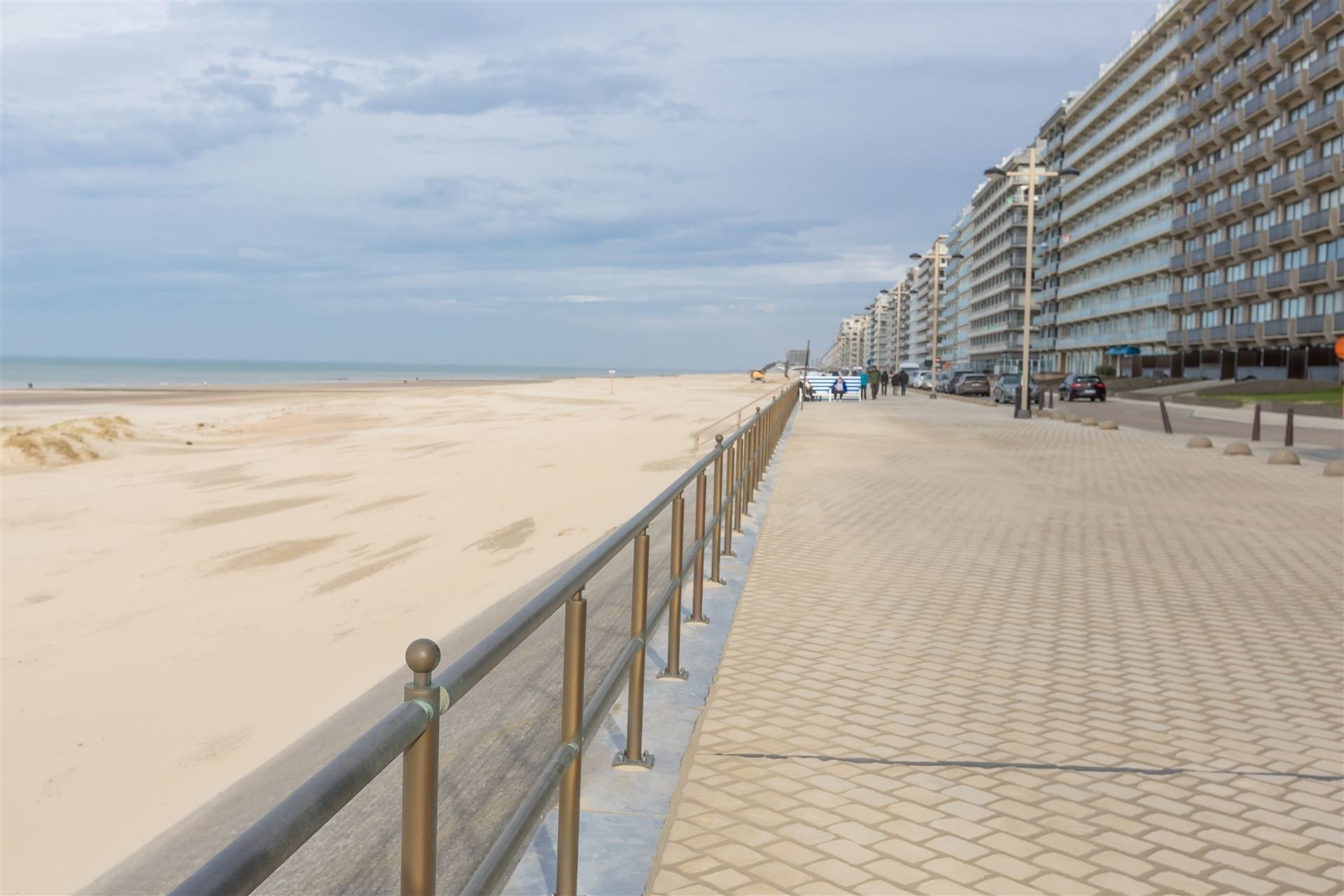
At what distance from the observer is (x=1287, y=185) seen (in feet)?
207

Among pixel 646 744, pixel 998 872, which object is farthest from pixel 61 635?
pixel 998 872

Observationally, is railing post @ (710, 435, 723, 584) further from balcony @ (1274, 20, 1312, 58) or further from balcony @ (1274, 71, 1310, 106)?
balcony @ (1274, 20, 1312, 58)

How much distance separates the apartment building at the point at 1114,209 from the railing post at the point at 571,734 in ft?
285

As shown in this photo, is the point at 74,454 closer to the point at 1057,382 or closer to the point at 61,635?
the point at 61,635

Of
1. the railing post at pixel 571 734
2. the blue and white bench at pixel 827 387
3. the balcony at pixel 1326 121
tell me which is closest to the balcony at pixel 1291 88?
the balcony at pixel 1326 121

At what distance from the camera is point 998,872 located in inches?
133

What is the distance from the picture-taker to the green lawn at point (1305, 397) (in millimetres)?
44812

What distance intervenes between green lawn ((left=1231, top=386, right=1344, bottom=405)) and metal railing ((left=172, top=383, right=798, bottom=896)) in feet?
150

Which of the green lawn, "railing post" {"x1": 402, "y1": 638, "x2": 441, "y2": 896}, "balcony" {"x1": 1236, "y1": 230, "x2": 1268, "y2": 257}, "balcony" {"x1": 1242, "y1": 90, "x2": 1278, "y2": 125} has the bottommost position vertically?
the green lawn

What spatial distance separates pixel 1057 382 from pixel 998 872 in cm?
9603

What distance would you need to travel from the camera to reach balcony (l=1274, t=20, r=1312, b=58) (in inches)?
2419

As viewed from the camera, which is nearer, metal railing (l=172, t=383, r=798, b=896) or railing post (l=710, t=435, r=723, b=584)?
metal railing (l=172, t=383, r=798, b=896)

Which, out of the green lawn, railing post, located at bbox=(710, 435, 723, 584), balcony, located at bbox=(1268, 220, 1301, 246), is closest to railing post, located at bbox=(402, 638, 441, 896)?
railing post, located at bbox=(710, 435, 723, 584)

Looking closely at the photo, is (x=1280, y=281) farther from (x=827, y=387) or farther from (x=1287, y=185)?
(x=827, y=387)
